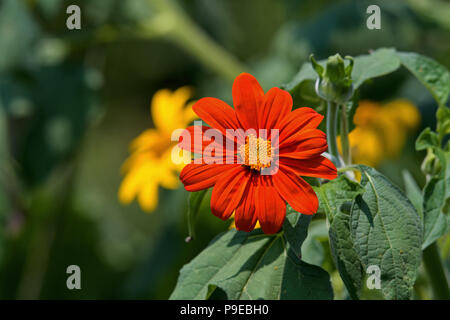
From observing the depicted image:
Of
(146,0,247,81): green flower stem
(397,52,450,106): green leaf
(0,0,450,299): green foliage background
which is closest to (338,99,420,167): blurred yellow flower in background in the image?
(0,0,450,299): green foliage background

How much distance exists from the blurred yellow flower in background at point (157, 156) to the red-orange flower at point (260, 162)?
57 centimetres

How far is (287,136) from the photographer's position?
0.47 meters

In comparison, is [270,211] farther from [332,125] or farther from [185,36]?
[185,36]

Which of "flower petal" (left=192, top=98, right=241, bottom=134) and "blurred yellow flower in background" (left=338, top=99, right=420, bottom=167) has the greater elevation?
"blurred yellow flower in background" (left=338, top=99, right=420, bottom=167)

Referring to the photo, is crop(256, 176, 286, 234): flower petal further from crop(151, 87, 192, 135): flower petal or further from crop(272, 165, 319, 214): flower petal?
crop(151, 87, 192, 135): flower petal

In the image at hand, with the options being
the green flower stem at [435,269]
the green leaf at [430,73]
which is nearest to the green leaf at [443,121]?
the green leaf at [430,73]

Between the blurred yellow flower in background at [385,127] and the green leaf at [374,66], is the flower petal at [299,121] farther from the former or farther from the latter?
the blurred yellow flower in background at [385,127]

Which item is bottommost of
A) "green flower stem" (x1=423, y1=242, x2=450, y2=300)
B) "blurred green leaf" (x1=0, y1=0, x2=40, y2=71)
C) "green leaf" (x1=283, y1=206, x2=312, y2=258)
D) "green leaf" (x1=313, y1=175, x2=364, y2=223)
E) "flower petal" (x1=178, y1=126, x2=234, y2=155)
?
"green flower stem" (x1=423, y1=242, x2=450, y2=300)

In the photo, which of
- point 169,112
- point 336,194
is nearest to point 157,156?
point 169,112

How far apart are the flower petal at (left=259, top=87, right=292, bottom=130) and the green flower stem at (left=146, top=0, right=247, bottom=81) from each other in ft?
3.11

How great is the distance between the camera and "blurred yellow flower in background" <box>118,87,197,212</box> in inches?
42.7

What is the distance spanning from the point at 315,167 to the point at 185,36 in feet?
3.34

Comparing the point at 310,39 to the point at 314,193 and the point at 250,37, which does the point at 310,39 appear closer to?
the point at 250,37

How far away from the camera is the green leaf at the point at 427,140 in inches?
22.5
